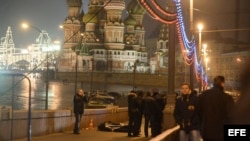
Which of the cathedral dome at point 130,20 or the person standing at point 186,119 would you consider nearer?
A: the person standing at point 186,119

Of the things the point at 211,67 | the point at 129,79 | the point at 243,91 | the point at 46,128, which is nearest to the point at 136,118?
the point at 46,128

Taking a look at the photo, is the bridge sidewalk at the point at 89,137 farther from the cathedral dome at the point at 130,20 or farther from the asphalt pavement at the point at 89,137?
the cathedral dome at the point at 130,20

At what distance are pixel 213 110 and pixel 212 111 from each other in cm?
2

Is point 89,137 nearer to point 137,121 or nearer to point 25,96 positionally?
point 137,121

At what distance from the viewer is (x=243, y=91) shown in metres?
2.79

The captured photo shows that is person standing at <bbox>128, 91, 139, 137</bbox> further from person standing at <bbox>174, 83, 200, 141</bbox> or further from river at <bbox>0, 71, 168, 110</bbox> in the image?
person standing at <bbox>174, 83, 200, 141</bbox>

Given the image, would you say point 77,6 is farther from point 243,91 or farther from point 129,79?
point 243,91

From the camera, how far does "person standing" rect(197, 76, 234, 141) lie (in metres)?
5.55

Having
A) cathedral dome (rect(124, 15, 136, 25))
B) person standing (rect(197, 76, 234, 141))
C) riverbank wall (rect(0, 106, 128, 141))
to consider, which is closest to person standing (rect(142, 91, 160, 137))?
riverbank wall (rect(0, 106, 128, 141))

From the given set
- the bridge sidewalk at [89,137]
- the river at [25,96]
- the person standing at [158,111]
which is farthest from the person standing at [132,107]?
the river at [25,96]

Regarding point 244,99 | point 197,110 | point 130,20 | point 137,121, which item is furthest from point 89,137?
point 130,20

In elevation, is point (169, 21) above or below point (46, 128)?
above

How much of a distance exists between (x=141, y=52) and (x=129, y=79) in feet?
61.8

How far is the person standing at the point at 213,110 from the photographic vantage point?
218 inches
